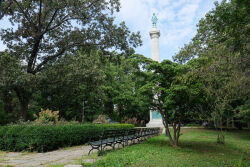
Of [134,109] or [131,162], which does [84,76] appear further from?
[134,109]

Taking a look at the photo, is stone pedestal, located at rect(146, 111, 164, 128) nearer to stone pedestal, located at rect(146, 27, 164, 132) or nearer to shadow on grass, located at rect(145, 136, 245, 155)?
stone pedestal, located at rect(146, 27, 164, 132)

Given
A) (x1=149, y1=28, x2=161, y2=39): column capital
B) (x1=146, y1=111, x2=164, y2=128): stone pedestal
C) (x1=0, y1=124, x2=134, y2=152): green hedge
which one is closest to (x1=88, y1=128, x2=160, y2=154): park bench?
(x1=0, y1=124, x2=134, y2=152): green hedge

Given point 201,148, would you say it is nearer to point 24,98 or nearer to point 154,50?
point 24,98

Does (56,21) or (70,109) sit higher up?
(56,21)

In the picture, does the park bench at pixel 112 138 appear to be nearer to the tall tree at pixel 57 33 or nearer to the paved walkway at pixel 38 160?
the paved walkway at pixel 38 160

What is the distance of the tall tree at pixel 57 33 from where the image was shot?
1320cm

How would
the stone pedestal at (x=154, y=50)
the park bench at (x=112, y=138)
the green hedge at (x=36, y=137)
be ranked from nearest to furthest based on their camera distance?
the park bench at (x=112, y=138) < the green hedge at (x=36, y=137) < the stone pedestal at (x=154, y=50)

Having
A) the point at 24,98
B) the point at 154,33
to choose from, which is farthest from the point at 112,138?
the point at 154,33

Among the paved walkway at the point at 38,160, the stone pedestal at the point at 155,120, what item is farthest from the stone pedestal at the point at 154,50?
the paved walkway at the point at 38,160

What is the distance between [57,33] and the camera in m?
15.5

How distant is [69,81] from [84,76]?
1.23 metres

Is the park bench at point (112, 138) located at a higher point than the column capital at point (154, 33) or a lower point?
lower

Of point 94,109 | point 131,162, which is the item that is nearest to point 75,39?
point 131,162

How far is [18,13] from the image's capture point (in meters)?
14.0
